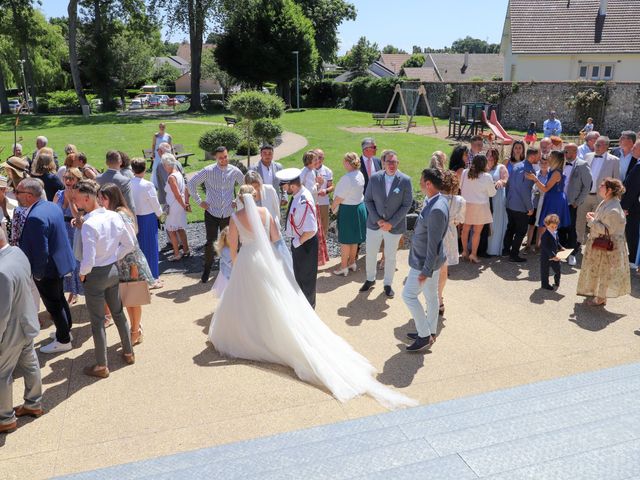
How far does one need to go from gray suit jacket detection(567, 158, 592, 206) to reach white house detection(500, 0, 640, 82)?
2989 centimetres

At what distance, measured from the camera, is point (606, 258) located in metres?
7.01

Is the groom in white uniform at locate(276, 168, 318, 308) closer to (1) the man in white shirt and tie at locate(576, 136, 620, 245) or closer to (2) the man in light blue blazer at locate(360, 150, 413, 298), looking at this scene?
(2) the man in light blue blazer at locate(360, 150, 413, 298)

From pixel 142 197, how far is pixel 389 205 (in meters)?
3.46

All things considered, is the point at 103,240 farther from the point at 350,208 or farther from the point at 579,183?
the point at 579,183

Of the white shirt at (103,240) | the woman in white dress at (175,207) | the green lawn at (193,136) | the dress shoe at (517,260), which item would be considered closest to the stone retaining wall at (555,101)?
the green lawn at (193,136)

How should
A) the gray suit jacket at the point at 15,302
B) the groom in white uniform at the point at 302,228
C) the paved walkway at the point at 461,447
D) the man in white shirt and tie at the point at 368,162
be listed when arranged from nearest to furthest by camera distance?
the paved walkway at the point at 461,447, the gray suit jacket at the point at 15,302, the groom in white uniform at the point at 302,228, the man in white shirt and tie at the point at 368,162

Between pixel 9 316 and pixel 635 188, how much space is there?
8.46 metres

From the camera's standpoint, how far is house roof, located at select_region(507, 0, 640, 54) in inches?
1369

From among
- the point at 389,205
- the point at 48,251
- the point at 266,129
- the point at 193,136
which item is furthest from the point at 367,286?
the point at 193,136

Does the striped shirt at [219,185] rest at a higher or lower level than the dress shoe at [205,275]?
higher

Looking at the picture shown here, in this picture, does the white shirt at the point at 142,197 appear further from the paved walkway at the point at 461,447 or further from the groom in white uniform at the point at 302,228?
the paved walkway at the point at 461,447

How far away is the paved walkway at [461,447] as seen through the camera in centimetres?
283

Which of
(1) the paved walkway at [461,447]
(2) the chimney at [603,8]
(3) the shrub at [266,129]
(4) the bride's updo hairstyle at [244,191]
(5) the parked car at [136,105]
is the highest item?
(2) the chimney at [603,8]

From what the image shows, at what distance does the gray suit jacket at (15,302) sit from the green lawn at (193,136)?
7016 millimetres
